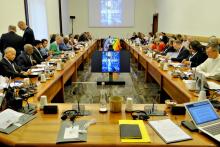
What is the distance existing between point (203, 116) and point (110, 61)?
2874mm

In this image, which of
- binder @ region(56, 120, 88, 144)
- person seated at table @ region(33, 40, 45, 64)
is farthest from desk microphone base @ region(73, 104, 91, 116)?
person seated at table @ region(33, 40, 45, 64)

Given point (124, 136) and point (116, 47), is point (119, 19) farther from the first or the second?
point (124, 136)

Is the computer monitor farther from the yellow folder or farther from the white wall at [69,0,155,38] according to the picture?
the white wall at [69,0,155,38]

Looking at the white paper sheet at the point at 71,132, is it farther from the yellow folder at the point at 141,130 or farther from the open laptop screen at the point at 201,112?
the open laptop screen at the point at 201,112

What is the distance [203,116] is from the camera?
1.85 metres

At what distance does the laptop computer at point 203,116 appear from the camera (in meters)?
1.79

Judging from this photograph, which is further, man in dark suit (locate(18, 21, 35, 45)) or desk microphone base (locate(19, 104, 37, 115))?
man in dark suit (locate(18, 21, 35, 45))

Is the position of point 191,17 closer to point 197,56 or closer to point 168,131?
point 197,56

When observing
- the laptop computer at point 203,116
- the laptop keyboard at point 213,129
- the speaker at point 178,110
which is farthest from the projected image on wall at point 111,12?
the laptop keyboard at point 213,129

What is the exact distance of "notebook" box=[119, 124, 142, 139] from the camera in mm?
1736

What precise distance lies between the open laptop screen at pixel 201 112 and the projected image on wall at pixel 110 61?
2829 millimetres

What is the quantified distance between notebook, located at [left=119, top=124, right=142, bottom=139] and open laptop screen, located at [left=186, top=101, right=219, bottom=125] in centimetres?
41

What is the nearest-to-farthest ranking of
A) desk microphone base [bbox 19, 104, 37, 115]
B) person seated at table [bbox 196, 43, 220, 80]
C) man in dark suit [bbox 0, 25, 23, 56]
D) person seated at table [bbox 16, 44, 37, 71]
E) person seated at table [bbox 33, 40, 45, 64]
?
desk microphone base [bbox 19, 104, 37, 115], person seated at table [bbox 196, 43, 220, 80], person seated at table [bbox 16, 44, 37, 71], man in dark suit [bbox 0, 25, 23, 56], person seated at table [bbox 33, 40, 45, 64]

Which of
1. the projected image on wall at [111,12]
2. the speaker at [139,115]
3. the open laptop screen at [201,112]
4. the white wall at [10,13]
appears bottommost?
the speaker at [139,115]
